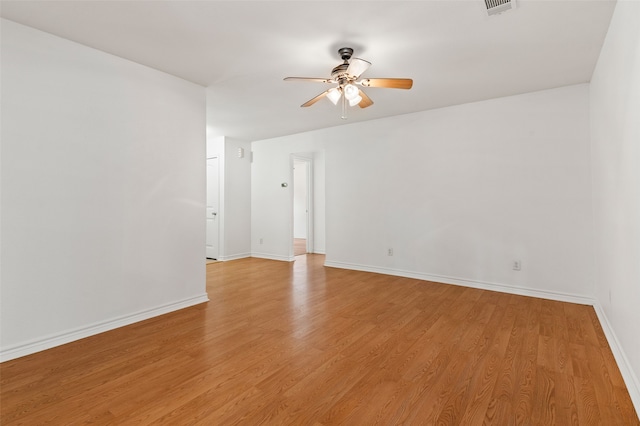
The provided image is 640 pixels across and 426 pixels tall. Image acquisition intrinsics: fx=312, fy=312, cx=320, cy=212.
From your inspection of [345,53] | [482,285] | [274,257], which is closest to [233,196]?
[274,257]

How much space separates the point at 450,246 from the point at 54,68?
15.3ft

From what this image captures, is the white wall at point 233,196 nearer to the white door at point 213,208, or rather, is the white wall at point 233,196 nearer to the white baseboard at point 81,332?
the white door at point 213,208

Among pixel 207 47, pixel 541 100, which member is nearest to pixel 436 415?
pixel 207 47

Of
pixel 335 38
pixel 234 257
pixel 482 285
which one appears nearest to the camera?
pixel 335 38

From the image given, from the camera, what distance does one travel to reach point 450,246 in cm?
435

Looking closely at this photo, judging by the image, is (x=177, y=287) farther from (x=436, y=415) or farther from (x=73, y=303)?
(x=436, y=415)

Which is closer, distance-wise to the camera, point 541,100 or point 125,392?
point 125,392

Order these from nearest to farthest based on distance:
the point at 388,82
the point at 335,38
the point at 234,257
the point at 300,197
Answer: the point at 335,38
the point at 388,82
the point at 234,257
the point at 300,197

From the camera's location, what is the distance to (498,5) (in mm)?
2119

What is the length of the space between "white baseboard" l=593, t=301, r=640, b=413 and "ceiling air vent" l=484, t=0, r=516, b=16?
2432mm

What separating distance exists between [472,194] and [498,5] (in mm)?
2511

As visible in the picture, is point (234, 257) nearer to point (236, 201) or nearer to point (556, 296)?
point (236, 201)

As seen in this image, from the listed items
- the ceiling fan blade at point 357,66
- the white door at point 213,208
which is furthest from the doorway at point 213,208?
the ceiling fan blade at point 357,66

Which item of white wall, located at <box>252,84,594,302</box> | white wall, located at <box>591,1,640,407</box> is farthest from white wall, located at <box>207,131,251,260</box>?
white wall, located at <box>591,1,640,407</box>
